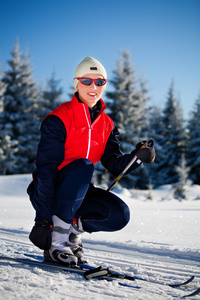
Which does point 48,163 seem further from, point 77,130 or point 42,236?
point 42,236

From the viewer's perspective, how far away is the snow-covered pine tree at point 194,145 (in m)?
24.5

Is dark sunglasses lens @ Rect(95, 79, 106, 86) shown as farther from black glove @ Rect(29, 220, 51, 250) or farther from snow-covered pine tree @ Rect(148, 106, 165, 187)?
snow-covered pine tree @ Rect(148, 106, 165, 187)

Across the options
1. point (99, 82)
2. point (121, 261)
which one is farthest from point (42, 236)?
point (99, 82)

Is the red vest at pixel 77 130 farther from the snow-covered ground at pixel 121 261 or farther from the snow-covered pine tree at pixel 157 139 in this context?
the snow-covered pine tree at pixel 157 139

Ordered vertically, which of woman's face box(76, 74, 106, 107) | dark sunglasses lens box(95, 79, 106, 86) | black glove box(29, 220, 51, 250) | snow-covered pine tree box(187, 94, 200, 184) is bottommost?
black glove box(29, 220, 51, 250)

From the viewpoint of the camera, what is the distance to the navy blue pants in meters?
1.84

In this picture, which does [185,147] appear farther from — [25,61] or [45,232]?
[45,232]

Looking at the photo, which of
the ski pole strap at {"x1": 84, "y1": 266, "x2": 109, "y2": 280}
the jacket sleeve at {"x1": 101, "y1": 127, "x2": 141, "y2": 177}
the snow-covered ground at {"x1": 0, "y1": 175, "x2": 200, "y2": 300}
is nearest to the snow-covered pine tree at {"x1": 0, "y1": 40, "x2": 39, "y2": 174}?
the snow-covered ground at {"x1": 0, "y1": 175, "x2": 200, "y2": 300}

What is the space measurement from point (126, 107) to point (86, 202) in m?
19.9

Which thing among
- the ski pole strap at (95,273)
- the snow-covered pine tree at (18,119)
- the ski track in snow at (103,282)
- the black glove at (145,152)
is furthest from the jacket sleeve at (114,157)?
the snow-covered pine tree at (18,119)

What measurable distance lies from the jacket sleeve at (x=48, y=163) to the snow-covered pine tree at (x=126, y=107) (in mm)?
18569

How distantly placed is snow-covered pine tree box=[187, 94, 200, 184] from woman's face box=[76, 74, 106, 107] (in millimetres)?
23328

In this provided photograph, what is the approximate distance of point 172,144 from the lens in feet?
85.4

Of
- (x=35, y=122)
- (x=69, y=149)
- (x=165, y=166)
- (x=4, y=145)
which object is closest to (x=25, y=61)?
(x=35, y=122)
